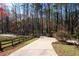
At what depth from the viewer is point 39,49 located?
542 cm

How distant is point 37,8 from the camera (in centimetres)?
546

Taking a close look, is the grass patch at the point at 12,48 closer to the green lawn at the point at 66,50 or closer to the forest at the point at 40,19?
the forest at the point at 40,19

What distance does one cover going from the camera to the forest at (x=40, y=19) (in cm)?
542

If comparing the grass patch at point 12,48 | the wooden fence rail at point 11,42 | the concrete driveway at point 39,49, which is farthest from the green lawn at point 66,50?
the wooden fence rail at point 11,42

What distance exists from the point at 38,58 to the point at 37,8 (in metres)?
0.68

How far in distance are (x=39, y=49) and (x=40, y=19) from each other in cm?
41

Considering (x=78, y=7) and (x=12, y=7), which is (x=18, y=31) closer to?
(x=12, y=7)

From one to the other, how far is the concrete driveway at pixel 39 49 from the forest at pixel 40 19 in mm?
87

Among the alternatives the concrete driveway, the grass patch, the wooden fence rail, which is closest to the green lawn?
the concrete driveway

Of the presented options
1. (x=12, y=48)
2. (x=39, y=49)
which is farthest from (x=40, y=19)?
(x=12, y=48)

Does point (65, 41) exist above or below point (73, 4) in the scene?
below

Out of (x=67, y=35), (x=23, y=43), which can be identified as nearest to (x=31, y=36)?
(x=23, y=43)

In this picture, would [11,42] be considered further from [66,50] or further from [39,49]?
[66,50]

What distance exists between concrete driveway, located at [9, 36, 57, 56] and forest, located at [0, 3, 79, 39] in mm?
87
